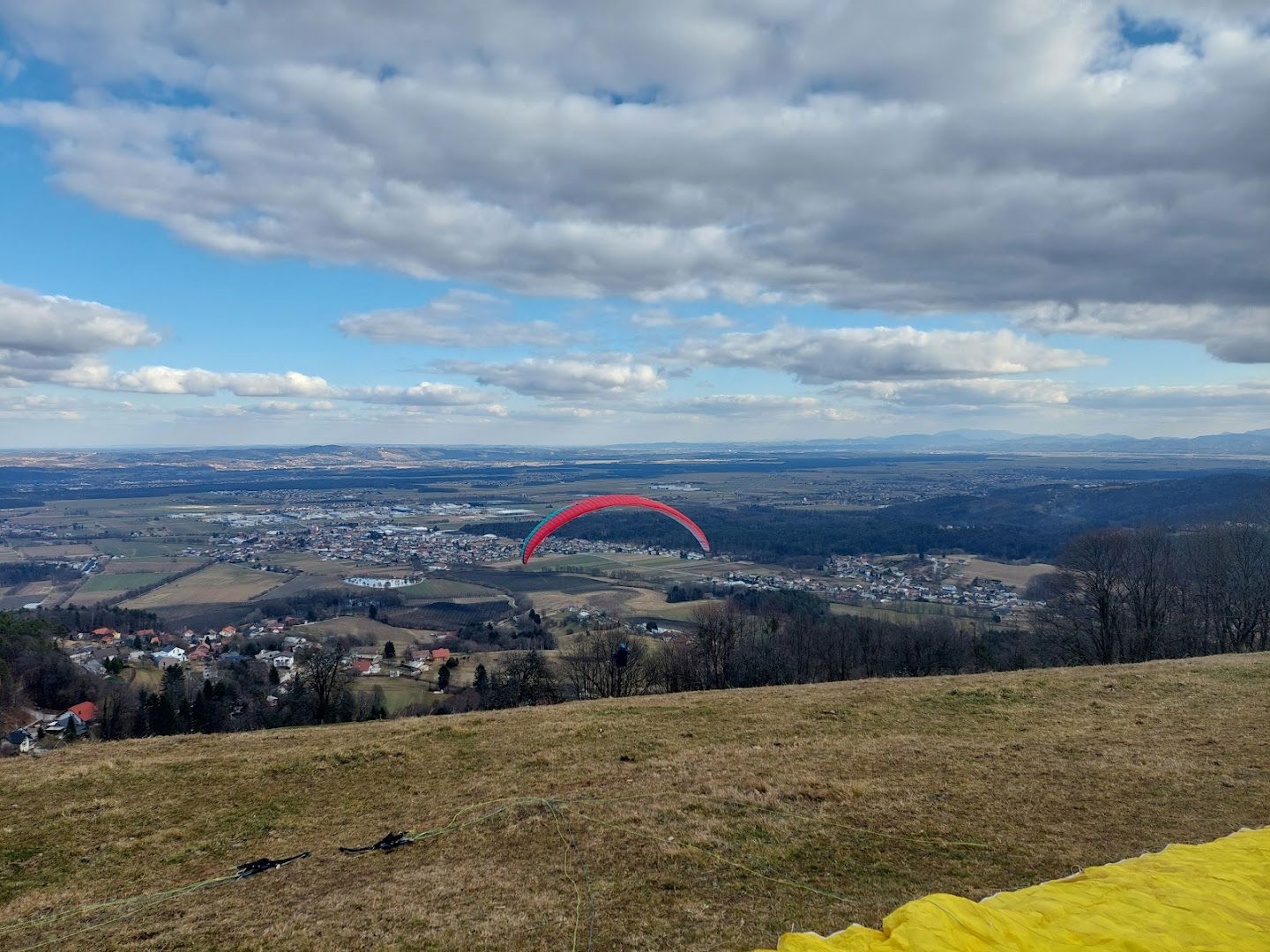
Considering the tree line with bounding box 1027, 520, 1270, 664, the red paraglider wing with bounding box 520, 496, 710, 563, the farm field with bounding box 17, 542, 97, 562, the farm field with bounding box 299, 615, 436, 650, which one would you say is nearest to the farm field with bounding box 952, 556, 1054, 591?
the tree line with bounding box 1027, 520, 1270, 664

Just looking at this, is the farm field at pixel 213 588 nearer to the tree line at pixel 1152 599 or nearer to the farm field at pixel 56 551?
the farm field at pixel 56 551

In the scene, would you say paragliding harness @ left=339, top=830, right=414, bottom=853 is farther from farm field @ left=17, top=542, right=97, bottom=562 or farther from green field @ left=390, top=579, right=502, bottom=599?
farm field @ left=17, top=542, right=97, bottom=562

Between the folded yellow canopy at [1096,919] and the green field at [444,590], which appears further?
the green field at [444,590]

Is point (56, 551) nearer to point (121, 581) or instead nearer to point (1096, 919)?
point (121, 581)

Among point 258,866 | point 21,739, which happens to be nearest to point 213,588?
point 21,739

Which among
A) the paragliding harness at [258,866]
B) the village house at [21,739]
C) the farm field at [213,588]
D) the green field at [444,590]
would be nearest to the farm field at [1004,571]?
the green field at [444,590]

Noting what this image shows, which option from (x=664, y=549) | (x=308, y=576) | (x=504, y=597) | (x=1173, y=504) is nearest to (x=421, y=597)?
(x=504, y=597)

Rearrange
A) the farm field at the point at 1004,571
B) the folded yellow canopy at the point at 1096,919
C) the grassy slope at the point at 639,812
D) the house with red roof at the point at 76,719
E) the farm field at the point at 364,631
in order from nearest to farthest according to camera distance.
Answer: the folded yellow canopy at the point at 1096,919 < the grassy slope at the point at 639,812 < the house with red roof at the point at 76,719 < the farm field at the point at 364,631 < the farm field at the point at 1004,571
